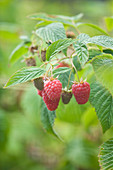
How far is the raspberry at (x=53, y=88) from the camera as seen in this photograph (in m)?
0.56

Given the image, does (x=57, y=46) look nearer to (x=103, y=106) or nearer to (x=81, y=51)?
(x=81, y=51)

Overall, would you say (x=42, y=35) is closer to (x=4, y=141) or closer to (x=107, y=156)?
(x=107, y=156)

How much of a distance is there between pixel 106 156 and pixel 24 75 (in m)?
0.26

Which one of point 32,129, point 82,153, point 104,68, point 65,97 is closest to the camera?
point 104,68

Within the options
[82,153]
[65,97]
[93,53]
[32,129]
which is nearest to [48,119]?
[65,97]

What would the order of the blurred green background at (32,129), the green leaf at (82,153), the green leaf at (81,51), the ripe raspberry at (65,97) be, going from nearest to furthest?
the green leaf at (81,51)
the ripe raspberry at (65,97)
the blurred green background at (32,129)
the green leaf at (82,153)

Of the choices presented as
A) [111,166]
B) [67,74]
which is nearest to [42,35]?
[67,74]

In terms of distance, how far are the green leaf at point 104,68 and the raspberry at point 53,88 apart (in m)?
0.09

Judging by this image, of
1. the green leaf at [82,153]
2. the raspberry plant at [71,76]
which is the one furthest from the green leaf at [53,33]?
the green leaf at [82,153]

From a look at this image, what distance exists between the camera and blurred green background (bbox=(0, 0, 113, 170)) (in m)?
1.21

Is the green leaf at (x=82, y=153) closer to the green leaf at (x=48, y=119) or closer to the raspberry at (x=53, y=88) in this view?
the green leaf at (x=48, y=119)

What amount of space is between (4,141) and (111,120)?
47.3 inches

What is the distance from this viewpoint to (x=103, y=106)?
62 cm

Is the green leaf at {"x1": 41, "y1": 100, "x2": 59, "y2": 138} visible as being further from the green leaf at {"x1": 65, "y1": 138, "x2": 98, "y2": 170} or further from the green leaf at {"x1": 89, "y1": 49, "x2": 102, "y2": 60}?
the green leaf at {"x1": 65, "y1": 138, "x2": 98, "y2": 170}
